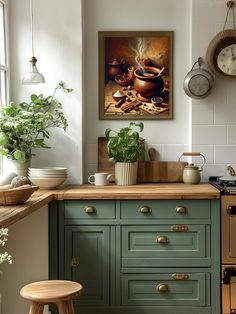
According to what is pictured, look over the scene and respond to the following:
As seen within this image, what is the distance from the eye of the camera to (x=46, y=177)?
3.59 m

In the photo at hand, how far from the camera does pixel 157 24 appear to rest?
407cm

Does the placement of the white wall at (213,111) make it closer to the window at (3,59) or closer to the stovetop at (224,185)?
the stovetop at (224,185)

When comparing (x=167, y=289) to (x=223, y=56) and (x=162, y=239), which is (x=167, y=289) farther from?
(x=223, y=56)

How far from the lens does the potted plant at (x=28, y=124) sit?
356 cm

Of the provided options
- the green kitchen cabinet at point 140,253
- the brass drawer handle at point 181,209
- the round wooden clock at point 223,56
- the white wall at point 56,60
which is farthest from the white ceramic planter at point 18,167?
the round wooden clock at point 223,56

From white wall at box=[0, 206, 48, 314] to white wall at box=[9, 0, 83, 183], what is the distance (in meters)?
0.61

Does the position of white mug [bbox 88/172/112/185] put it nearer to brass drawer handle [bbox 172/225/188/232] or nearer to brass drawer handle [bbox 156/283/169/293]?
brass drawer handle [bbox 172/225/188/232]

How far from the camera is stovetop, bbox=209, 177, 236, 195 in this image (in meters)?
3.36

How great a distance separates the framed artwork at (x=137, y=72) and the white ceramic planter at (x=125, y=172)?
0.45 m

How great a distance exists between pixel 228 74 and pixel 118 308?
188cm

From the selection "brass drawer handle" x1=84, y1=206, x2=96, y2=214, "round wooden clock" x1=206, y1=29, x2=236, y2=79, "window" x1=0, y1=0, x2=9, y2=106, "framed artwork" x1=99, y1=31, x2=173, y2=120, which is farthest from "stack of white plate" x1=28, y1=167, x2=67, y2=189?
"round wooden clock" x1=206, y1=29, x2=236, y2=79

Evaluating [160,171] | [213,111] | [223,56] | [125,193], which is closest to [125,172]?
[160,171]

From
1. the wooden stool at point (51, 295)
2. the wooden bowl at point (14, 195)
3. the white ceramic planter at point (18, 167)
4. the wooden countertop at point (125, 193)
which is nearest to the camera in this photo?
the wooden stool at point (51, 295)

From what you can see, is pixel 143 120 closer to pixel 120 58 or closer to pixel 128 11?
pixel 120 58
